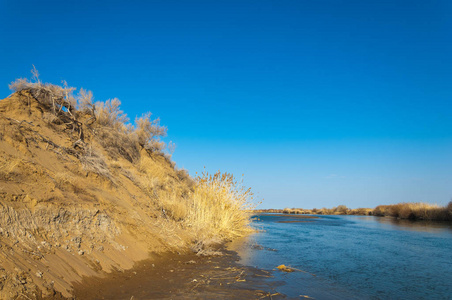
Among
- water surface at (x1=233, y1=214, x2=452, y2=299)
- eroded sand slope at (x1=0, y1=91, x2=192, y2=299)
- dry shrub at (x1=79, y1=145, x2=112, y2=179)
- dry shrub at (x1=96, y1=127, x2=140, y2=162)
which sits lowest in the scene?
water surface at (x1=233, y1=214, x2=452, y2=299)

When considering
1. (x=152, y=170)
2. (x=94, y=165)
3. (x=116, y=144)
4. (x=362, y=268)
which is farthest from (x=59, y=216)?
(x=152, y=170)

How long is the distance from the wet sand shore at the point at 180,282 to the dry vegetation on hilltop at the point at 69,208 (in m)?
0.26

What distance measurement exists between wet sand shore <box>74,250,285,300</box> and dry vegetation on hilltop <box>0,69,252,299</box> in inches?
10.3

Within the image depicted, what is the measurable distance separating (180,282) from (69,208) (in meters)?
2.50

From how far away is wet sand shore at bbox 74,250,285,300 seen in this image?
4039 millimetres

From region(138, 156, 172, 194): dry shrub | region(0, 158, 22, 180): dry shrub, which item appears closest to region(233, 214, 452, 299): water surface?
region(0, 158, 22, 180): dry shrub

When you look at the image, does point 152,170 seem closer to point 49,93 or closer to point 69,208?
point 49,93

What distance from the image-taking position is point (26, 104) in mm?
9828

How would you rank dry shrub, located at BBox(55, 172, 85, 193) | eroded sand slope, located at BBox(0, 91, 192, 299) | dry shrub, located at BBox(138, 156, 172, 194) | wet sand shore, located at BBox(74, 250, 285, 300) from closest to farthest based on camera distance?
eroded sand slope, located at BBox(0, 91, 192, 299)
wet sand shore, located at BBox(74, 250, 285, 300)
dry shrub, located at BBox(55, 172, 85, 193)
dry shrub, located at BBox(138, 156, 172, 194)

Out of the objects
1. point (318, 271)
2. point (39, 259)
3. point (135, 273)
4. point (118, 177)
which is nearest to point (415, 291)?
point (318, 271)

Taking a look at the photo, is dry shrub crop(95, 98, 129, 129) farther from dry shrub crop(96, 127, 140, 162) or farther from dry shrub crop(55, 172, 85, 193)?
dry shrub crop(55, 172, 85, 193)

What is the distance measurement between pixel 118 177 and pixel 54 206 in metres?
4.39

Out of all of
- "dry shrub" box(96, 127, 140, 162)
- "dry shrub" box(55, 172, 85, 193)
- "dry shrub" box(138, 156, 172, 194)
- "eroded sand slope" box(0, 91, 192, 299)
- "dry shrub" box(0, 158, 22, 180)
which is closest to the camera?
"eroded sand slope" box(0, 91, 192, 299)

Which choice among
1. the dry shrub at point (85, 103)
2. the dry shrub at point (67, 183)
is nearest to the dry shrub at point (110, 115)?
the dry shrub at point (85, 103)
